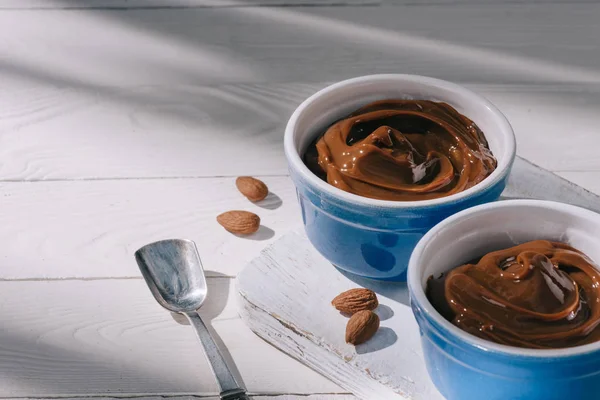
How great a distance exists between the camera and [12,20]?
251cm

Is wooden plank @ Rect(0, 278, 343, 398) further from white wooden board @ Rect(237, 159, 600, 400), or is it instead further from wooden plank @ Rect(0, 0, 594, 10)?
wooden plank @ Rect(0, 0, 594, 10)

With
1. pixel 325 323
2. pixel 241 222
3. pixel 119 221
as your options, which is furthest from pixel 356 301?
pixel 119 221

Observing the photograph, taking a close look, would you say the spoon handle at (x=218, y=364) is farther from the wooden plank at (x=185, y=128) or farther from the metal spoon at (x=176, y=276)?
the wooden plank at (x=185, y=128)

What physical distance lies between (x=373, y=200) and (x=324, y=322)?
0.22 meters

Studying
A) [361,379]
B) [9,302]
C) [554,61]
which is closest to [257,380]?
[361,379]

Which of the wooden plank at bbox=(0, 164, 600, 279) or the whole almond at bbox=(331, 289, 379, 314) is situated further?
the wooden plank at bbox=(0, 164, 600, 279)

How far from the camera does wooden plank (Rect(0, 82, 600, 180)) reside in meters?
2.00

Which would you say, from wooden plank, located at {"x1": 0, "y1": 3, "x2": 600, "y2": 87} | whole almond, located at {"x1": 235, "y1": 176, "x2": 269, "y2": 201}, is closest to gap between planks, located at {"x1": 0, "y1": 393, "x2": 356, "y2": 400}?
whole almond, located at {"x1": 235, "y1": 176, "x2": 269, "y2": 201}

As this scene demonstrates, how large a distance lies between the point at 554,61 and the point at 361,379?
1212 millimetres

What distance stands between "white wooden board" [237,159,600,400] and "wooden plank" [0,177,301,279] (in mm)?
160

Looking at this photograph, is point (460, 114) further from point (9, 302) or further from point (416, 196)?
point (9, 302)

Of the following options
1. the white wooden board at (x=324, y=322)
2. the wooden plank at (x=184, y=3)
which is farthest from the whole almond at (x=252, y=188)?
the wooden plank at (x=184, y=3)

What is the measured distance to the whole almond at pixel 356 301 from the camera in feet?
4.83

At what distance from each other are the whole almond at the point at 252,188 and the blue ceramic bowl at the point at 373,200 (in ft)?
0.87
